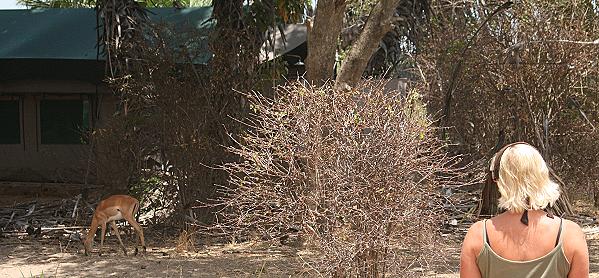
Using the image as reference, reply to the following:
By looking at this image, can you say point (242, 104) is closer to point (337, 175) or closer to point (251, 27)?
point (251, 27)

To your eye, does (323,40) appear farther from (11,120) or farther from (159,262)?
(11,120)

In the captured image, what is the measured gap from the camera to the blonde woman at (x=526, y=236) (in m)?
3.11

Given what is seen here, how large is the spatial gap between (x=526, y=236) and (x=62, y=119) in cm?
1576

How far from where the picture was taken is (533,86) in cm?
1133

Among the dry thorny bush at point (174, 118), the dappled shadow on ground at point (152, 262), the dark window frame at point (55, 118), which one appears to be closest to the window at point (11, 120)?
the dark window frame at point (55, 118)

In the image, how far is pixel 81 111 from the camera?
17.7 metres

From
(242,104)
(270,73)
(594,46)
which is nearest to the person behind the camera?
(594,46)

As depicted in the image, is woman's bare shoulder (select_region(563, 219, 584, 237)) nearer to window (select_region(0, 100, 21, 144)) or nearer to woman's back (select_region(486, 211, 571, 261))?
woman's back (select_region(486, 211, 571, 261))

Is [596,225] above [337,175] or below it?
below

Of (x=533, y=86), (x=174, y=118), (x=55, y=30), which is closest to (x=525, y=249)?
(x=533, y=86)

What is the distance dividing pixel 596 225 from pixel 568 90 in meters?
2.15

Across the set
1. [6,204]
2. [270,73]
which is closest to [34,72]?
[6,204]

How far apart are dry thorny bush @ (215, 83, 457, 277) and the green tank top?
3.29m

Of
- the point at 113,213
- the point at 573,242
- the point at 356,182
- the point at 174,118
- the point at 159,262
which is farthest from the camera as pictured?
the point at 174,118
